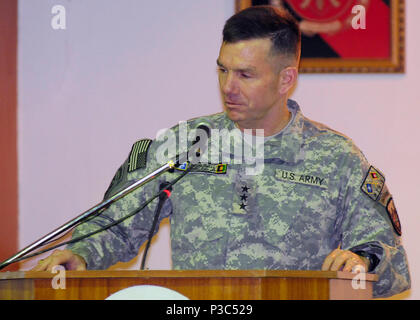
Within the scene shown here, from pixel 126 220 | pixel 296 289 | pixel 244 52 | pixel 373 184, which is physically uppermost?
pixel 244 52

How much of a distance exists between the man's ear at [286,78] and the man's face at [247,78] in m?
0.04

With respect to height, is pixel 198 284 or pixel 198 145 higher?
pixel 198 145

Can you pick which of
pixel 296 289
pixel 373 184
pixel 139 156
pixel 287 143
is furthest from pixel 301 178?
pixel 296 289

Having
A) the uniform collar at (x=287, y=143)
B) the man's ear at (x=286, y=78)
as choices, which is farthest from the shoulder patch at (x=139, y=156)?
the man's ear at (x=286, y=78)

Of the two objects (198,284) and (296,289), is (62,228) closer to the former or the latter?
(198,284)

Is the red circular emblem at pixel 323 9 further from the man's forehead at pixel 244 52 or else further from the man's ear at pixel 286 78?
the man's forehead at pixel 244 52

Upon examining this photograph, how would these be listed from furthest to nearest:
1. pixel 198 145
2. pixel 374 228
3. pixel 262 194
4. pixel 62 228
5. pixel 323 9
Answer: pixel 323 9, pixel 262 194, pixel 374 228, pixel 198 145, pixel 62 228

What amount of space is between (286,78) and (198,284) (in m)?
1.17

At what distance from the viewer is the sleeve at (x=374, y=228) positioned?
86.4 inches

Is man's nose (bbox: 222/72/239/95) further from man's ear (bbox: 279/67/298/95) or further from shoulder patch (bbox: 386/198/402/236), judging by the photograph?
shoulder patch (bbox: 386/198/402/236)

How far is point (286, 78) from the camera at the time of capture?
258 centimetres

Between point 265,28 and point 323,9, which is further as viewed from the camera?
point 323,9

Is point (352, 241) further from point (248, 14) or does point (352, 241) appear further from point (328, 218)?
point (248, 14)
